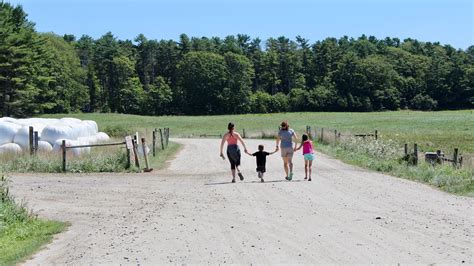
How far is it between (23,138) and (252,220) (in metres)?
20.6

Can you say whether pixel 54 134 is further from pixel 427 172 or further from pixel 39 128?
pixel 427 172

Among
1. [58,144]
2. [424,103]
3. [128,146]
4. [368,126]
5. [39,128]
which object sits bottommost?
[368,126]

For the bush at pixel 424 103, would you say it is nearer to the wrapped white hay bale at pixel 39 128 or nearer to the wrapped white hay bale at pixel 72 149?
the wrapped white hay bale at pixel 39 128

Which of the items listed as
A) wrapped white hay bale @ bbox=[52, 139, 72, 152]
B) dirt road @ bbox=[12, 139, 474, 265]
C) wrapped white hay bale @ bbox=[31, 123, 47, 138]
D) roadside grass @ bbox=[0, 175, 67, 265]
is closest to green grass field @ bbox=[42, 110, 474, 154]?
wrapped white hay bale @ bbox=[31, 123, 47, 138]

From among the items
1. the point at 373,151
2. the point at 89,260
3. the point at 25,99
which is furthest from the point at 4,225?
the point at 25,99

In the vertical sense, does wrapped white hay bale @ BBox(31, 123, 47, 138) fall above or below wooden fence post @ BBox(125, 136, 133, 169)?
above

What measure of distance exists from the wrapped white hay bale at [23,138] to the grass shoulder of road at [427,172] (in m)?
15.0

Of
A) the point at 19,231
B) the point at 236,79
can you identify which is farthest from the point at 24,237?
the point at 236,79

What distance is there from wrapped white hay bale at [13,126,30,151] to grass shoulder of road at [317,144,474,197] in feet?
49.1

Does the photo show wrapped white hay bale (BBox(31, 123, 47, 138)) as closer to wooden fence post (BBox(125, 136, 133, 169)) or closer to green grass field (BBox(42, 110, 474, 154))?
wooden fence post (BBox(125, 136, 133, 169))

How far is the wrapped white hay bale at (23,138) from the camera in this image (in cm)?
2952

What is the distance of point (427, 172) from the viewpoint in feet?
64.4

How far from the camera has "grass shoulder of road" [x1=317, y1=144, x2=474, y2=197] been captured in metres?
17.0

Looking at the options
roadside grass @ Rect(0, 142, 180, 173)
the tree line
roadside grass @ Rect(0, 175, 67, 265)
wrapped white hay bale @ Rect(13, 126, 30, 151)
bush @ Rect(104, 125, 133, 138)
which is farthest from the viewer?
the tree line
